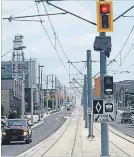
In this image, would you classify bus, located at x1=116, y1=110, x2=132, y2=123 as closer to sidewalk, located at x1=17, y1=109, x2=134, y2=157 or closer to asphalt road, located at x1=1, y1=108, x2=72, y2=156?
asphalt road, located at x1=1, y1=108, x2=72, y2=156

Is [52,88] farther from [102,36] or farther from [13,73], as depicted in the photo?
[102,36]

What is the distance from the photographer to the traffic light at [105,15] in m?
17.9

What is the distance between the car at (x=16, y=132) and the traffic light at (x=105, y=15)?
20.8m

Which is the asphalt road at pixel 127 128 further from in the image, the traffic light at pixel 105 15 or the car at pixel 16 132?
the traffic light at pixel 105 15

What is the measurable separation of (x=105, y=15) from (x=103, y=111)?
326cm

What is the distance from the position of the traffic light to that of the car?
20.8m

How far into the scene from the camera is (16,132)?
37938 millimetres

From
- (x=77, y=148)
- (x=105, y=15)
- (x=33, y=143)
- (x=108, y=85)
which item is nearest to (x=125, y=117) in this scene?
(x=33, y=143)

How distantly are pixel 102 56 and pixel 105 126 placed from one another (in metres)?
2.47

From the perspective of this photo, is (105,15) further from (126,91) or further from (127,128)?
(126,91)

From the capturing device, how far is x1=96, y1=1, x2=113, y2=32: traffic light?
17859mm

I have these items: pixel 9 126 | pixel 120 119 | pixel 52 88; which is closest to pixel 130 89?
pixel 120 119

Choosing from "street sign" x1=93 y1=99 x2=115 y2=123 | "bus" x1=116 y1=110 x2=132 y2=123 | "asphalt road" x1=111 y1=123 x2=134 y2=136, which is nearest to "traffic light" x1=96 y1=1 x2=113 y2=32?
"street sign" x1=93 y1=99 x2=115 y2=123

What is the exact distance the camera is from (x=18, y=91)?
129 meters
